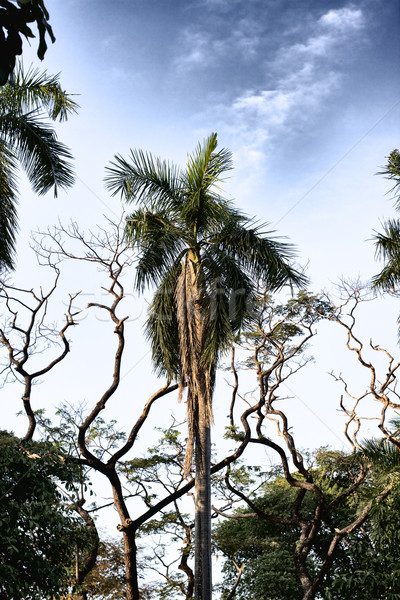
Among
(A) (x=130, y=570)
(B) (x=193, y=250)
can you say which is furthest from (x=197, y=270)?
(A) (x=130, y=570)

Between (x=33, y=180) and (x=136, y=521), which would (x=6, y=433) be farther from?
(x=33, y=180)

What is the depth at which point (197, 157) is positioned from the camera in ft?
41.6

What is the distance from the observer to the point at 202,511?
11047mm

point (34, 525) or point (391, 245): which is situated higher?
point (391, 245)

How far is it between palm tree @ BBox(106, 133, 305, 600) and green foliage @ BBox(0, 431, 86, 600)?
357 centimetres

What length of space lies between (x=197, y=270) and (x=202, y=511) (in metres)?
4.71

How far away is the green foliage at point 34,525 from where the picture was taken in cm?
714

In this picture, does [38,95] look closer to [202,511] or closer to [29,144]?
[29,144]

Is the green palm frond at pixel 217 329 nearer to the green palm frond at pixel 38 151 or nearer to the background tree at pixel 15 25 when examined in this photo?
Result: the green palm frond at pixel 38 151

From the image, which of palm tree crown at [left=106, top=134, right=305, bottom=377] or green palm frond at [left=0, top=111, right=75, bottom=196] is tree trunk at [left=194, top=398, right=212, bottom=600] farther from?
green palm frond at [left=0, top=111, right=75, bottom=196]

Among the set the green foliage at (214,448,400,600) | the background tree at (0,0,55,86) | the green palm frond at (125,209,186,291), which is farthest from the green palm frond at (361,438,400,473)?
the background tree at (0,0,55,86)

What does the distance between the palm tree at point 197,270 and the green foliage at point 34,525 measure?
357 cm

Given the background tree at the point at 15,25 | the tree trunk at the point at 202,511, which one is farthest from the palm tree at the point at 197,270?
the background tree at the point at 15,25

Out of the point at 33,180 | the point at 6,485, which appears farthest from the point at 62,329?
the point at 6,485
